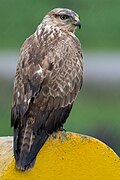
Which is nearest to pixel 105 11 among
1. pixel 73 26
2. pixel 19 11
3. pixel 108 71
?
pixel 19 11

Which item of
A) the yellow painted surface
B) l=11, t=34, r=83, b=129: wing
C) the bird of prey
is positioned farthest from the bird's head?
the yellow painted surface

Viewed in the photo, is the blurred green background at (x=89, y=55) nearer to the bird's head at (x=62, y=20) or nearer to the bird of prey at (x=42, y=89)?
the bird's head at (x=62, y=20)

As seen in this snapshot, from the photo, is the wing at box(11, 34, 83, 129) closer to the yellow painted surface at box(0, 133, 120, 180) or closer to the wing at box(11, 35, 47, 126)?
the wing at box(11, 35, 47, 126)

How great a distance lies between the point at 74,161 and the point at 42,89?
2.12 feet

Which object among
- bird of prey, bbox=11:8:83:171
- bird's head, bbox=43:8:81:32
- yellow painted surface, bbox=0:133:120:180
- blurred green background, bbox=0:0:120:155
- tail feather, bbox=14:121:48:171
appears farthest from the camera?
blurred green background, bbox=0:0:120:155

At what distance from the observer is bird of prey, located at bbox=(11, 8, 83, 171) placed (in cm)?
995

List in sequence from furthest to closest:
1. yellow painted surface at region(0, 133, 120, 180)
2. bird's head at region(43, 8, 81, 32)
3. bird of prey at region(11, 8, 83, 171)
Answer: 1. bird's head at region(43, 8, 81, 32)
2. bird of prey at region(11, 8, 83, 171)
3. yellow painted surface at region(0, 133, 120, 180)

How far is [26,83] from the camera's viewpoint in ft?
33.4

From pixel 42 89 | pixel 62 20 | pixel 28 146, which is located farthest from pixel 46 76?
pixel 62 20

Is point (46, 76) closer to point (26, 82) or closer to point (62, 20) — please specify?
point (26, 82)

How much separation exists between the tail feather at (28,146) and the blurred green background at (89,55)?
718 cm

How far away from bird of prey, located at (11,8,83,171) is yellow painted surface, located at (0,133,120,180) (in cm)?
9

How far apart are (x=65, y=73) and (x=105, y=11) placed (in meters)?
22.9

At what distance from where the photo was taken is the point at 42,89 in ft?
33.3
